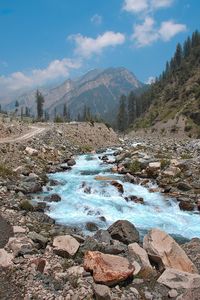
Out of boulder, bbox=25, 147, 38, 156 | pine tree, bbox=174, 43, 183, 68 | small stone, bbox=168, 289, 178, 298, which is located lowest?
small stone, bbox=168, 289, 178, 298

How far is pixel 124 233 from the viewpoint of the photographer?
64.9ft

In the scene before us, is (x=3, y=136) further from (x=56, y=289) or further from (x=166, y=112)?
(x=166, y=112)

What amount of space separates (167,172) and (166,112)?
386 ft

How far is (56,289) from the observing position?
13797 mm

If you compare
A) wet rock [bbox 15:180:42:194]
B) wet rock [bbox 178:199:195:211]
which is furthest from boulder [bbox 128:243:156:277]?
wet rock [bbox 15:180:42:194]

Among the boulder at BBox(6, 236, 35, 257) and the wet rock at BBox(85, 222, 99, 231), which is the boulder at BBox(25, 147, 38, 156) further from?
the boulder at BBox(6, 236, 35, 257)

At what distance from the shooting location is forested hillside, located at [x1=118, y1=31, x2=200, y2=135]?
428 feet

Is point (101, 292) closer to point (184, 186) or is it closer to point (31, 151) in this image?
point (184, 186)

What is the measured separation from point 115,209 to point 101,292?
14.6 metres

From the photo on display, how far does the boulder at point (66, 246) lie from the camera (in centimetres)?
1662

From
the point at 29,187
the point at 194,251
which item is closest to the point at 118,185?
the point at 29,187

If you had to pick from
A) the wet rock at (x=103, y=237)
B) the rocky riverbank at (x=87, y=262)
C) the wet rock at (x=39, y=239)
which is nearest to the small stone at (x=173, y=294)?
the rocky riverbank at (x=87, y=262)

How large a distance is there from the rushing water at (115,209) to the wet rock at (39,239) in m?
5.10

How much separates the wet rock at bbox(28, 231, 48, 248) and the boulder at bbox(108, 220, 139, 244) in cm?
389
